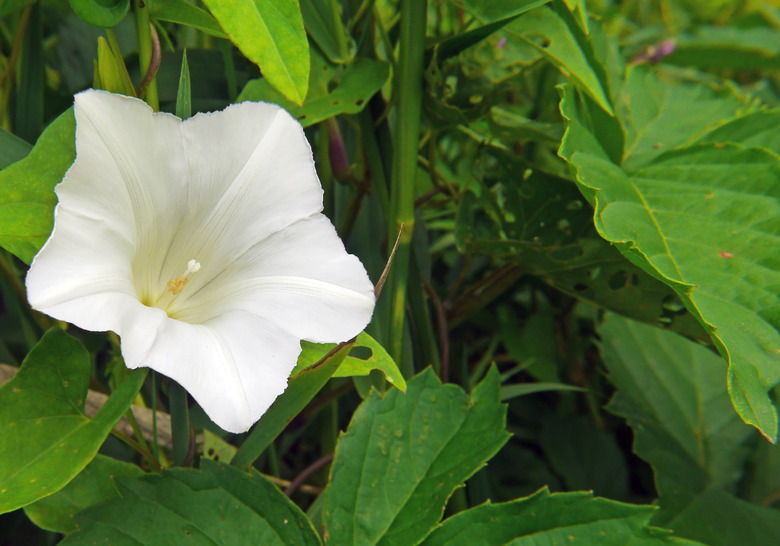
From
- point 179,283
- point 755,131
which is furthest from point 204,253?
point 755,131

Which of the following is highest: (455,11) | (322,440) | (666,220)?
(455,11)

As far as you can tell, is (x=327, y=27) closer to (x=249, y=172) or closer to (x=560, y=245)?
(x=249, y=172)

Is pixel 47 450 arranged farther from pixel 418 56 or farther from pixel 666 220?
pixel 666 220

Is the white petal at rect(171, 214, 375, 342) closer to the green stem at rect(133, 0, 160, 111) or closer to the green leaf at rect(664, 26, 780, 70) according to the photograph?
the green stem at rect(133, 0, 160, 111)

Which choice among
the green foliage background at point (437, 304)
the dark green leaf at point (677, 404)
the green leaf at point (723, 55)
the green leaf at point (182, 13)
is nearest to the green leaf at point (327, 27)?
the green foliage background at point (437, 304)

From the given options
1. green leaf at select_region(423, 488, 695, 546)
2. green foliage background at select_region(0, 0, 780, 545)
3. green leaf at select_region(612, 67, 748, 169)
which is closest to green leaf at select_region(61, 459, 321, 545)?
green foliage background at select_region(0, 0, 780, 545)

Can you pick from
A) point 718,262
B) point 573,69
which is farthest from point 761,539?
point 573,69
